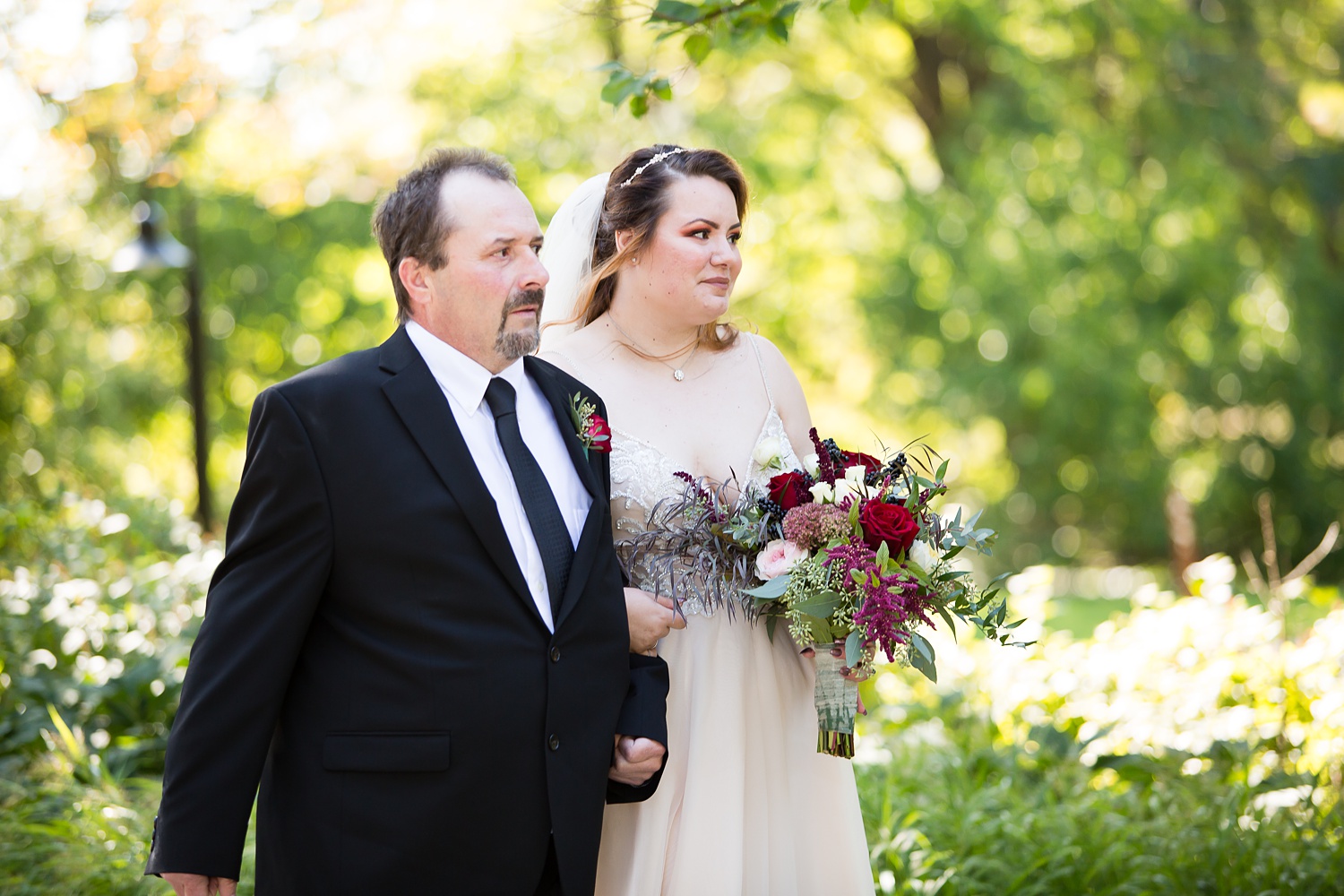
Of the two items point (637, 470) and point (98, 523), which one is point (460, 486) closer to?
point (637, 470)

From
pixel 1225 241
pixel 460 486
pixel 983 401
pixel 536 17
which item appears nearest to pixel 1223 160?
pixel 1225 241

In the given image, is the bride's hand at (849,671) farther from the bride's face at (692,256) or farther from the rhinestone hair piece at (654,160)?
the rhinestone hair piece at (654,160)

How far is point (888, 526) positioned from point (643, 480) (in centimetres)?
70

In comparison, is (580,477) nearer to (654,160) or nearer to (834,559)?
(834,559)

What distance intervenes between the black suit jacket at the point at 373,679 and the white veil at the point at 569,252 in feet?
3.64

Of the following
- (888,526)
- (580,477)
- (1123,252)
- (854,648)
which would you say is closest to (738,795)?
(854,648)

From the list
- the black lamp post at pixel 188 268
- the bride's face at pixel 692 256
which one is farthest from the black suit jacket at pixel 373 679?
the black lamp post at pixel 188 268

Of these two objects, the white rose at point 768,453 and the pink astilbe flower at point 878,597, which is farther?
the white rose at point 768,453

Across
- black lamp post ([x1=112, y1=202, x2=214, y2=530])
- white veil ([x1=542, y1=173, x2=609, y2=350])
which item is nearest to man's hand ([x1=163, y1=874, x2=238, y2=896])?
white veil ([x1=542, y1=173, x2=609, y2=350])

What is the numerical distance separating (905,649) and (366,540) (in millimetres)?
1306

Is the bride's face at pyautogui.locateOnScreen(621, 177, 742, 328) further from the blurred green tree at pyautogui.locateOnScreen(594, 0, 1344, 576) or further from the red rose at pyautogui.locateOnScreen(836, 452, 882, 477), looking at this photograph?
the blurred green tree at pyautogui.locateOnScreen(594, 0, 1344, 576)

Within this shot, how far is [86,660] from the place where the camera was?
532 cm

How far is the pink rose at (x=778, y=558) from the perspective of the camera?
112 inches

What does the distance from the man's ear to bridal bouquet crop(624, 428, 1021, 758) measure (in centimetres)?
84
